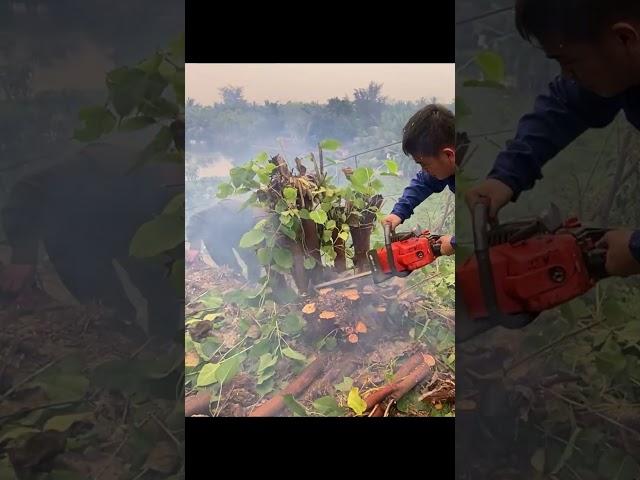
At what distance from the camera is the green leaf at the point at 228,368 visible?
309cm

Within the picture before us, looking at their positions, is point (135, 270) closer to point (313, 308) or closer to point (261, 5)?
point (261, 5)

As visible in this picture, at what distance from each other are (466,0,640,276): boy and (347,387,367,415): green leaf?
1948 mm

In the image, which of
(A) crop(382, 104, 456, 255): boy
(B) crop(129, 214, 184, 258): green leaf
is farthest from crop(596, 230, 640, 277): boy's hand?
(A) crop(382, 104, 456, 255): boy

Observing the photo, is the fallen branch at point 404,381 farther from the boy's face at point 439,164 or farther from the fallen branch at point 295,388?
the boy's face at point 439,164

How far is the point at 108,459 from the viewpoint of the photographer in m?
1.36

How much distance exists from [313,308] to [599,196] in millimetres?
Answer: 1982

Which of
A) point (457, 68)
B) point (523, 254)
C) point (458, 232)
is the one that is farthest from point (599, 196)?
point (457, 68)

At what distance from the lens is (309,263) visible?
3.18 meters

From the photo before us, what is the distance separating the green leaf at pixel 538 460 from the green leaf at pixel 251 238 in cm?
195

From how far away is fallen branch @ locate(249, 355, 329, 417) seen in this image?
10.1 ft

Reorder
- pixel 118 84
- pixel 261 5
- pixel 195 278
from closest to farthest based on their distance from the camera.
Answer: pixel 118 84
pixel 261 5
pixel 195 278

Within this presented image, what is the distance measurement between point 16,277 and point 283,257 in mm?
1848

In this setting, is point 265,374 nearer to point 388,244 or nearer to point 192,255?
point 192,255

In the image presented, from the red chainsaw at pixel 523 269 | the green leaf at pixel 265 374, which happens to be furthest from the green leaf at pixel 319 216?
Result: the red chainsaw at pixel 523 269
